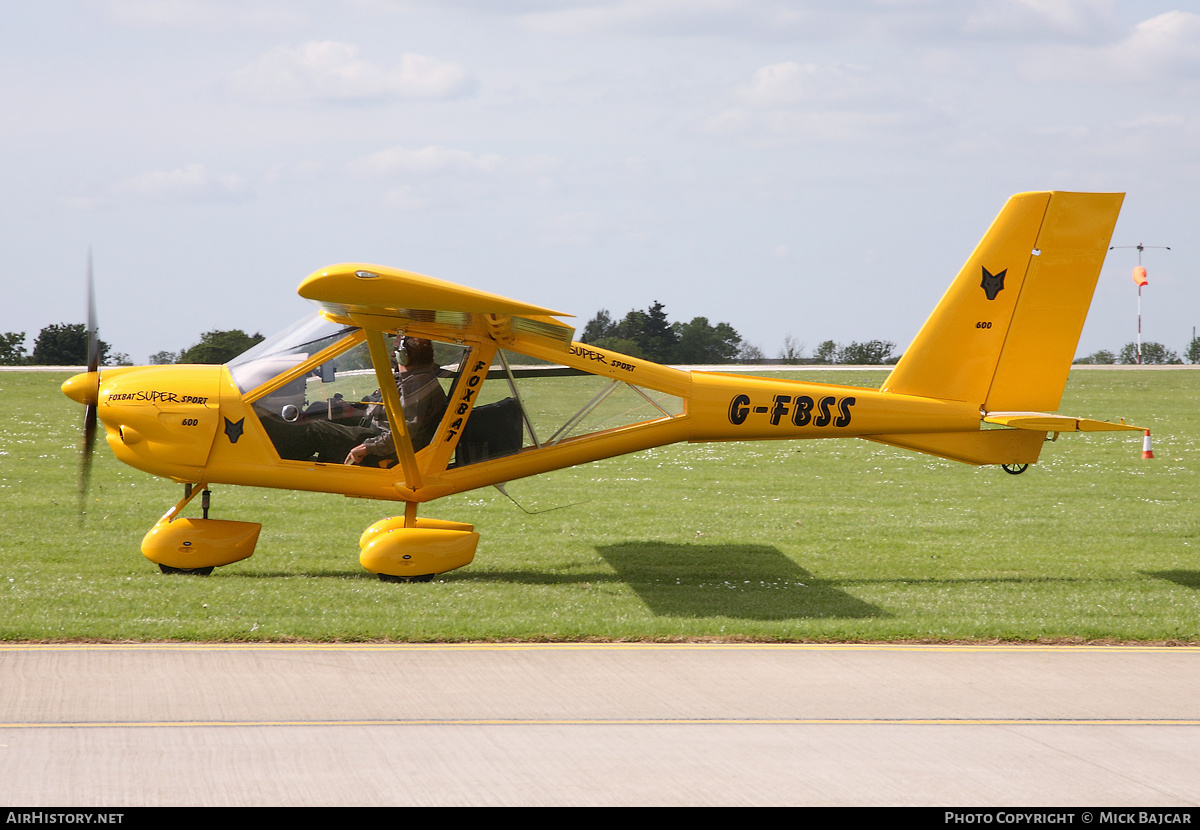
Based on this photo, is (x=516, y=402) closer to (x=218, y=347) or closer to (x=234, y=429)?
(x=234, y=429)

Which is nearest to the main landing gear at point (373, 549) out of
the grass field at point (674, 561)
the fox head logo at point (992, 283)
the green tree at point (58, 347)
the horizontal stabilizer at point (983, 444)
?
the grass field at point (674, 561)

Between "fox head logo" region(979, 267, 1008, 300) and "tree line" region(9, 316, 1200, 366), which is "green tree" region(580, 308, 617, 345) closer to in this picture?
"tree line" region(9, 316, 1200, 366)

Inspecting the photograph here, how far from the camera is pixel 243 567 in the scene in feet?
33.7

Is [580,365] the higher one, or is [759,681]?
[580,365]

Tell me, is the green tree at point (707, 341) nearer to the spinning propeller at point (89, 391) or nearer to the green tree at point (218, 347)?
the green tree at point (218, 347)

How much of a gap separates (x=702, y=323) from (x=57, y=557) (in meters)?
54.5

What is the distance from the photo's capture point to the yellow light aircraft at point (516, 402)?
9617mm

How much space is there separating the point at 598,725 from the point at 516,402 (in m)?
4.70

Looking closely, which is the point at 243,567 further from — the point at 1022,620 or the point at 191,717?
the point at 1022,620

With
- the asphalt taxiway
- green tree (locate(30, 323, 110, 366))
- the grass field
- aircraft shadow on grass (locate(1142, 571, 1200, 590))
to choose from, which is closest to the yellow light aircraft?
the grass field

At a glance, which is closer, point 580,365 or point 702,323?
Answer: point 580,365

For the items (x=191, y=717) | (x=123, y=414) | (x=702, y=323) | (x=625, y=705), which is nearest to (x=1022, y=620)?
(x=625, y=705)

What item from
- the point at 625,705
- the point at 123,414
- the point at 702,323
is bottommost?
the point at 625,705

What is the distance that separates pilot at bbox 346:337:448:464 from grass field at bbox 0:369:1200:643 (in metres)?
1.24
